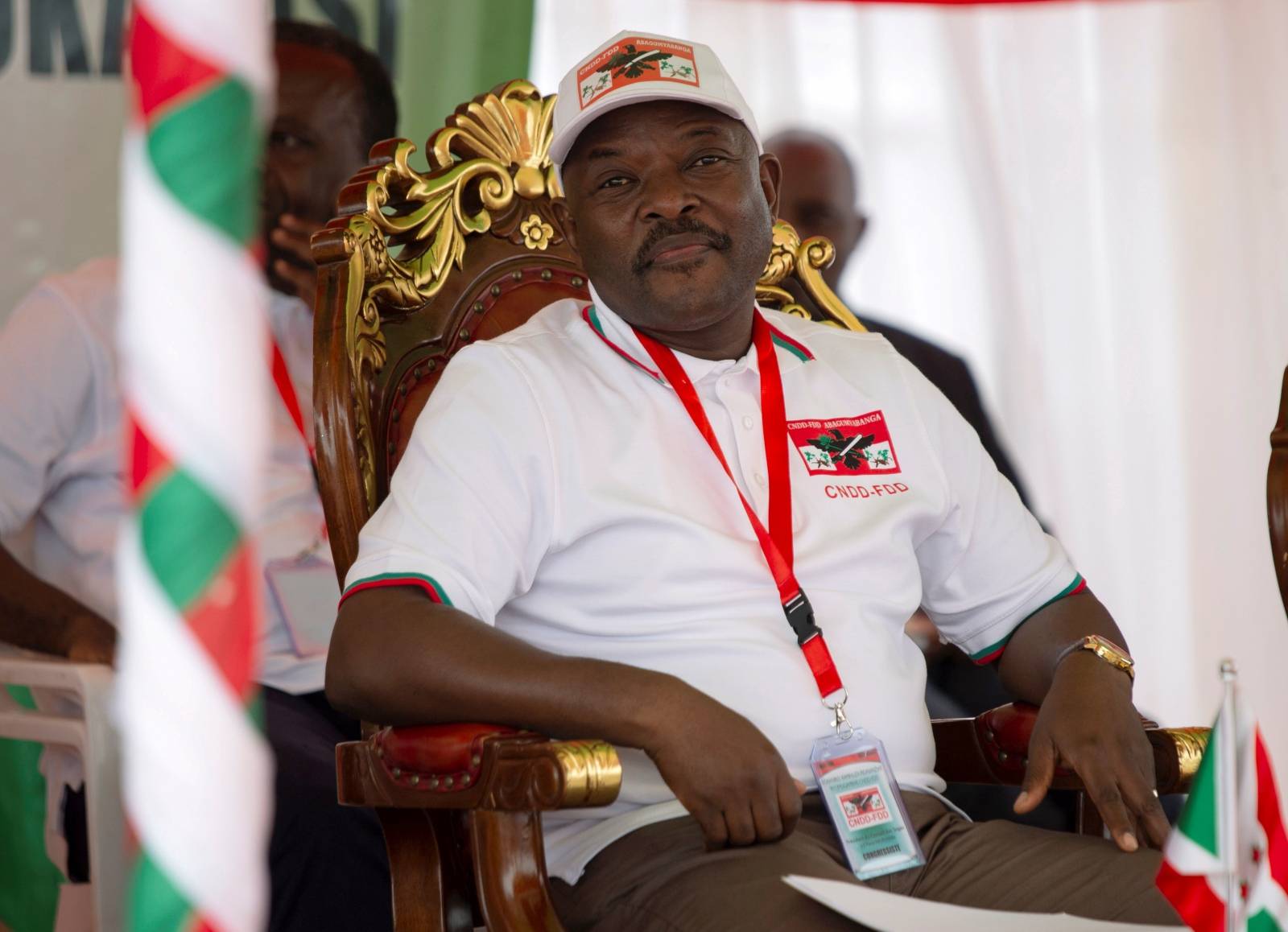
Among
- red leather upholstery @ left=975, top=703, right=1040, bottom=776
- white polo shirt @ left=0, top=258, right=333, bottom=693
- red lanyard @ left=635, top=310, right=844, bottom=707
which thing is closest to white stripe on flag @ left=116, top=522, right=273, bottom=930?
red lanyard @ left=635, top=310, right=844, bottom=707

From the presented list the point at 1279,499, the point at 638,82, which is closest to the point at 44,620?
the point at 638,82

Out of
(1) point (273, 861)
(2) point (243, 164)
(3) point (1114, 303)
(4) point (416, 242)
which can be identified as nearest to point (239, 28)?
(2) point (243, 164)

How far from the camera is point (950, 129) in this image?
14.3 ft

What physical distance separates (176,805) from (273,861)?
182 cm

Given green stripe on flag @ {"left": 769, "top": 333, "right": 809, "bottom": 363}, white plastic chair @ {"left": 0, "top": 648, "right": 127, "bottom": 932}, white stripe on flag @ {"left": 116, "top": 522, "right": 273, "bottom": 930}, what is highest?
white stripe on flag @ {"left": 116, "top": 522, "right": 273, "bottom": 930}

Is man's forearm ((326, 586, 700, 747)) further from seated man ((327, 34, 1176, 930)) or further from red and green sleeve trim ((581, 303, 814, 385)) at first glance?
red and green sleeve trim ((581, 303, 814, 385))

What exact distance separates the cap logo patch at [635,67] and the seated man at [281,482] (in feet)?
2.53

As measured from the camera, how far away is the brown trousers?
4.99 feet

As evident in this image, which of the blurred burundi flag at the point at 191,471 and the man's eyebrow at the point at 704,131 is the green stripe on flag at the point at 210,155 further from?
the man's eyebrow at the point at 704,131

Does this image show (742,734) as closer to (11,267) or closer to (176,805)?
(176,805)

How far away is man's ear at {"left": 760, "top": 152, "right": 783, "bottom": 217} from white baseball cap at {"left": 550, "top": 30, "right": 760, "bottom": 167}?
143 mm

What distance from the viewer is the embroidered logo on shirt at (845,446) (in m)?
2.04

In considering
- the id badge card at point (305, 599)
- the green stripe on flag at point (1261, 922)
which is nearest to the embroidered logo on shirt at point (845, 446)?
the green stripe on flag at point (1261, 922)

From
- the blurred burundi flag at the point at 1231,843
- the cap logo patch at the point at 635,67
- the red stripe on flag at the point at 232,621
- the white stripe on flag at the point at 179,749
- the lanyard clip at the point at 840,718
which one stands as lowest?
the lanyard clip at the point at 840,718
